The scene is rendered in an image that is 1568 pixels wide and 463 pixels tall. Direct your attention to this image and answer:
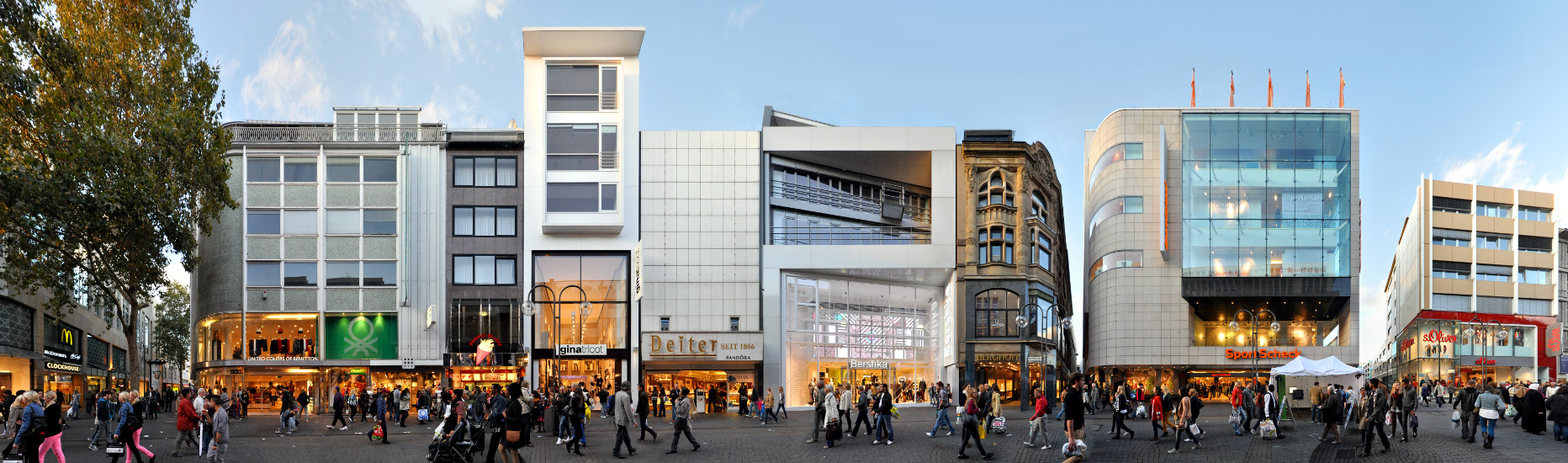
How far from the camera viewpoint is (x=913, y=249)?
50.1 meters

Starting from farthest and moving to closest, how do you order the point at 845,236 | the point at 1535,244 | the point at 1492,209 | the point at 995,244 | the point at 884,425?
the point at 1535,244, the point at 1492,209, the point at 845,236, the point at 995,244, the point at 884,425

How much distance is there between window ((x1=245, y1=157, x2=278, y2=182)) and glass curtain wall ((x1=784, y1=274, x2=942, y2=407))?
2316 cm

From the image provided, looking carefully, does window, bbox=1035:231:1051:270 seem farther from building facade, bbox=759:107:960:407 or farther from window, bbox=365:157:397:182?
window, bbox=365:157:397:182

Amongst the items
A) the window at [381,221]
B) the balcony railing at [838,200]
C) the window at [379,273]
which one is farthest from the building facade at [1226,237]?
the window at [381,221]

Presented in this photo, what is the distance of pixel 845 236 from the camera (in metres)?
52.2

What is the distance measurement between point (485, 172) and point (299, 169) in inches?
314

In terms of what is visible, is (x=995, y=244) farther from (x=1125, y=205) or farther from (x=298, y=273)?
(x=298, y=273)

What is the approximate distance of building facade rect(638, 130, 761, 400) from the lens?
4947cm

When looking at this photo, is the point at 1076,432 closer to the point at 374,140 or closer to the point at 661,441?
the point at 661,441

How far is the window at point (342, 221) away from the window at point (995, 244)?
2837cm

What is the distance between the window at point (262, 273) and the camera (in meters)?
48.2

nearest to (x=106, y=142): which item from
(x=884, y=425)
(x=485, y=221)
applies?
(x=485, y=221)

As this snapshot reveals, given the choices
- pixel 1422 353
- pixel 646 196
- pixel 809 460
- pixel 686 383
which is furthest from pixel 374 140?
pixel 1422 353

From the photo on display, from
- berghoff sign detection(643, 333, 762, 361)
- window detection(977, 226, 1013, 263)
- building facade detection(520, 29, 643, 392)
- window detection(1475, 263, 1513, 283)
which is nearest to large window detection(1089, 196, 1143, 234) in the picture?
window detection(977, 226, 1013, 263)
